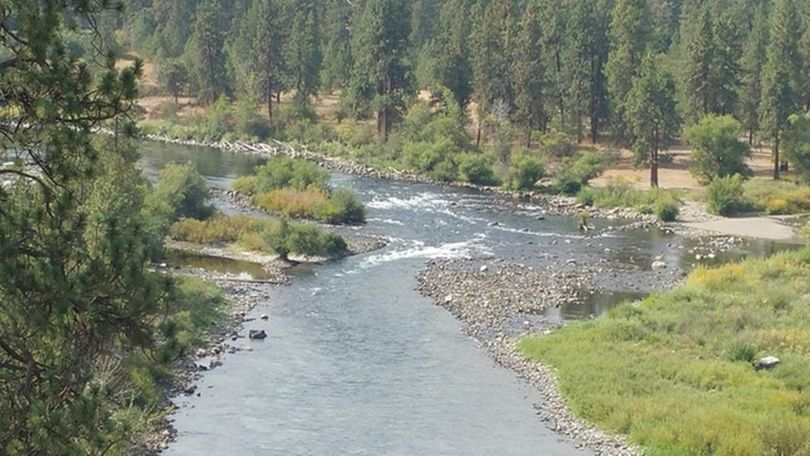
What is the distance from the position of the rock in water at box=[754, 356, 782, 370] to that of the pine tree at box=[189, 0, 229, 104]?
73984mm

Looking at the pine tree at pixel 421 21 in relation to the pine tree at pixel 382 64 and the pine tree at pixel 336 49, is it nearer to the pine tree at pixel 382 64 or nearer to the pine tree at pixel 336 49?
the pine tree at pixel 336 49

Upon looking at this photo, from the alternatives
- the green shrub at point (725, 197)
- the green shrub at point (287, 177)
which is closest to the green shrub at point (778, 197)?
the green shrub at point (725, 197)

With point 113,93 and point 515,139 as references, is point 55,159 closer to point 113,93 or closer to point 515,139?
point 113,93

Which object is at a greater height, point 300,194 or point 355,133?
point 355,133

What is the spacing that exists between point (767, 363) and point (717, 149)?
3770cm

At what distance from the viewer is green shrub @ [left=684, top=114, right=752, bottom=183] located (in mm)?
64250

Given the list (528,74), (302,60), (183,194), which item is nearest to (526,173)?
(528,74)

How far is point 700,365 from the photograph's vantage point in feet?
95.5

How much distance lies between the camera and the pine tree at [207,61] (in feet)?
316

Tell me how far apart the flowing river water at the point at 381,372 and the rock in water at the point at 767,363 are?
6.43 m

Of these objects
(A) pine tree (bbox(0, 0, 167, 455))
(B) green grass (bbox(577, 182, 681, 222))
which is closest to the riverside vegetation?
(A) pine tree (bbox(0, 0, 167, 455))

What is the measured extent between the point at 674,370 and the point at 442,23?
229 feet

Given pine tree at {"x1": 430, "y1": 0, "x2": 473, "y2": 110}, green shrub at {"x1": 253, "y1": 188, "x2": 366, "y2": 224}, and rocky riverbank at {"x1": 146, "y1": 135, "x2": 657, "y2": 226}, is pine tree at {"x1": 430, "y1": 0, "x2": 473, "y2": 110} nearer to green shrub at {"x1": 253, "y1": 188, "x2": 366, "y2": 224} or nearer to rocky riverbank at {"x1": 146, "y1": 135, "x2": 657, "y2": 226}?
rocky riverbank at {"x1": 146, "y1": 135, "x2": 657, "y2": 226}

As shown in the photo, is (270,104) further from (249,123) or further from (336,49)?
(336,49)
